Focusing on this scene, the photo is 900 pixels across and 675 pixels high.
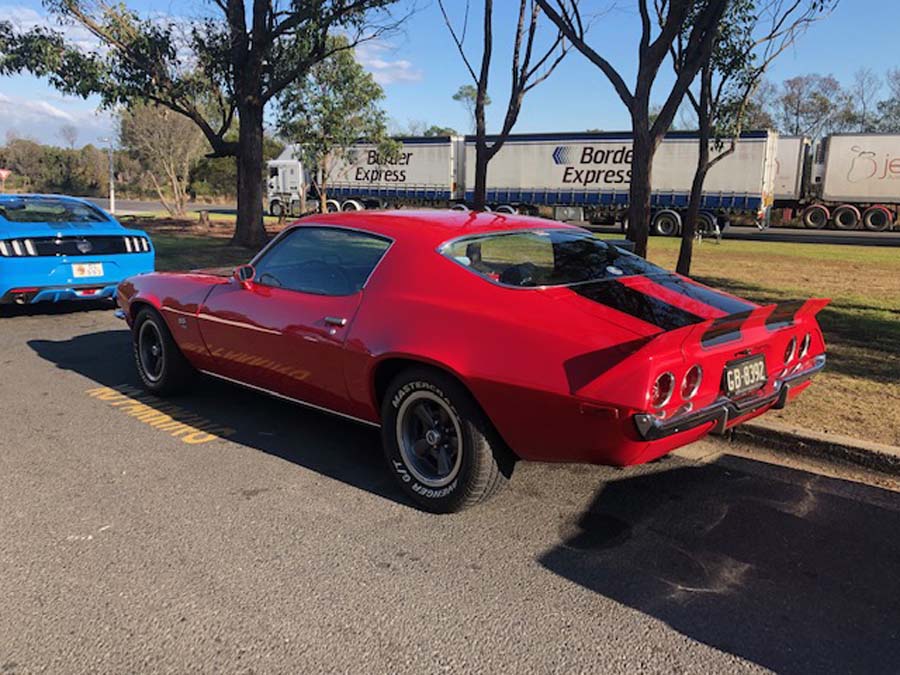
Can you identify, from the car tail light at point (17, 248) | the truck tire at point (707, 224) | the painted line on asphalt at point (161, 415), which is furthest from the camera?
the truck tire at point (707, 224)

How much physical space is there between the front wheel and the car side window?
2.47 feet

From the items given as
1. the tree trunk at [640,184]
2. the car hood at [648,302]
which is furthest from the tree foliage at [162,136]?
the car hood at [648,302]

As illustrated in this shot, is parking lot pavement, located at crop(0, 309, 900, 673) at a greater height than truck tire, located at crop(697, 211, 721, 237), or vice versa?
truck tire, located at crop(697, 211, 721, 237)

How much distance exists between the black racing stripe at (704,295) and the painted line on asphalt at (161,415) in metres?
2.93

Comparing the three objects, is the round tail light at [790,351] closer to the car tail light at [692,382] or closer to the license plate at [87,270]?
the car tail light at [692,382]

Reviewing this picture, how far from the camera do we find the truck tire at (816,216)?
29594mm

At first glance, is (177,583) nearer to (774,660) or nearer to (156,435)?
(156,435)

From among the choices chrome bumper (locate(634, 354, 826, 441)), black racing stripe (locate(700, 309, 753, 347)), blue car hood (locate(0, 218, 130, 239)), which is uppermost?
blue car hood (locate(0, 218, 130, 239))

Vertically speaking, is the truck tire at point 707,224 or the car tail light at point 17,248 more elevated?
the truck tire at point 707,224

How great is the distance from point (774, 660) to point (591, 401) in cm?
112

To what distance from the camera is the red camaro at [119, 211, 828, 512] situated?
120 inches

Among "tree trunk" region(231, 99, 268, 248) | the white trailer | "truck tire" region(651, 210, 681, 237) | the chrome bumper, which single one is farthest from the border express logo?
the chrome bumper

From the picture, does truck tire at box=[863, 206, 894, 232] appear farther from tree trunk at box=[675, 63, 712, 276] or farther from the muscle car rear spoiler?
the muscle car rear spoiler

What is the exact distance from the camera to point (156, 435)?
4699 millimetres
